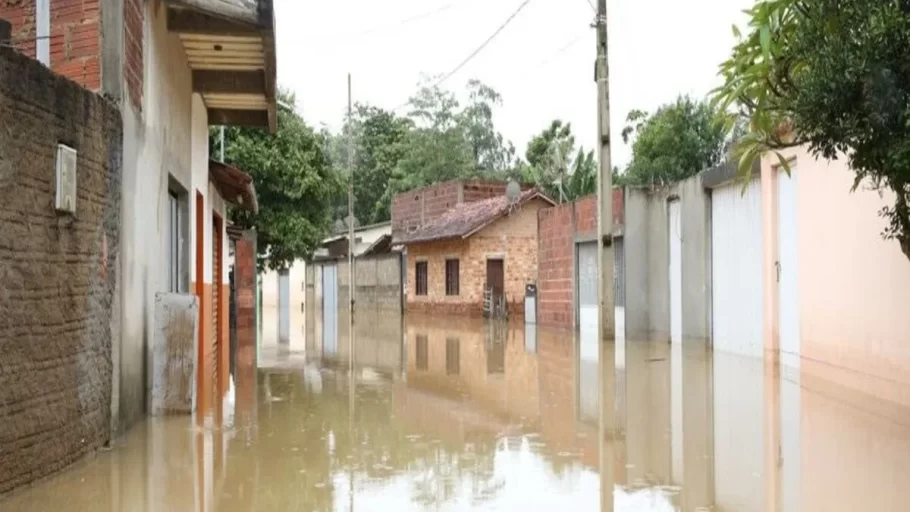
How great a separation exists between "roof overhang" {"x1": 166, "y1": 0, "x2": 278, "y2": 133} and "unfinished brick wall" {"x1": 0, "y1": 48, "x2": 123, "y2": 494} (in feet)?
7.51

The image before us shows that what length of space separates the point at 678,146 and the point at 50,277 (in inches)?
1104

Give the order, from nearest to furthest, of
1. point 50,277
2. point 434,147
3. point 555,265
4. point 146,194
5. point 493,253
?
point 50,277, point 146,194, point 555,265, point 493,253, point 434,147

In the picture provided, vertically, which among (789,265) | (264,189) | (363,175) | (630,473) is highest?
(363,175)

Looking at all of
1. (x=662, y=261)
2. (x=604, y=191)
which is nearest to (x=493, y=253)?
(x=662, y=261)

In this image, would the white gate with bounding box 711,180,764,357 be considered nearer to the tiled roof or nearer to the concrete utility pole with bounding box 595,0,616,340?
the concrete utility pole with bounding box 595,0,616,340

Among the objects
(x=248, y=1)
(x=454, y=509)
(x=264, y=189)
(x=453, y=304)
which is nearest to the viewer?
(x=454, y=509)

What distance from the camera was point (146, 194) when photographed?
8703 millimetres

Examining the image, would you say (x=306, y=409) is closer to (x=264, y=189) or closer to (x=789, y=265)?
(x=789, y=265)

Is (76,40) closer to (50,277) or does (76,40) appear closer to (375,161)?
(50,277)

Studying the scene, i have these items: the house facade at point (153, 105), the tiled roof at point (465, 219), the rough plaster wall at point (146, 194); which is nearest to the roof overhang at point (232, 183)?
the house facade at point (153, 105)

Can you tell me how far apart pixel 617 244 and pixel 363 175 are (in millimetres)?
36193

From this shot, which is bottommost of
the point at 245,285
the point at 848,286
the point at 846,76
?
the point at 848,286

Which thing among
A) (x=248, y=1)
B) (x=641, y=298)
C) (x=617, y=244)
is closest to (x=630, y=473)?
(x=248, y=1)

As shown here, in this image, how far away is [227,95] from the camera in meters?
13.5
